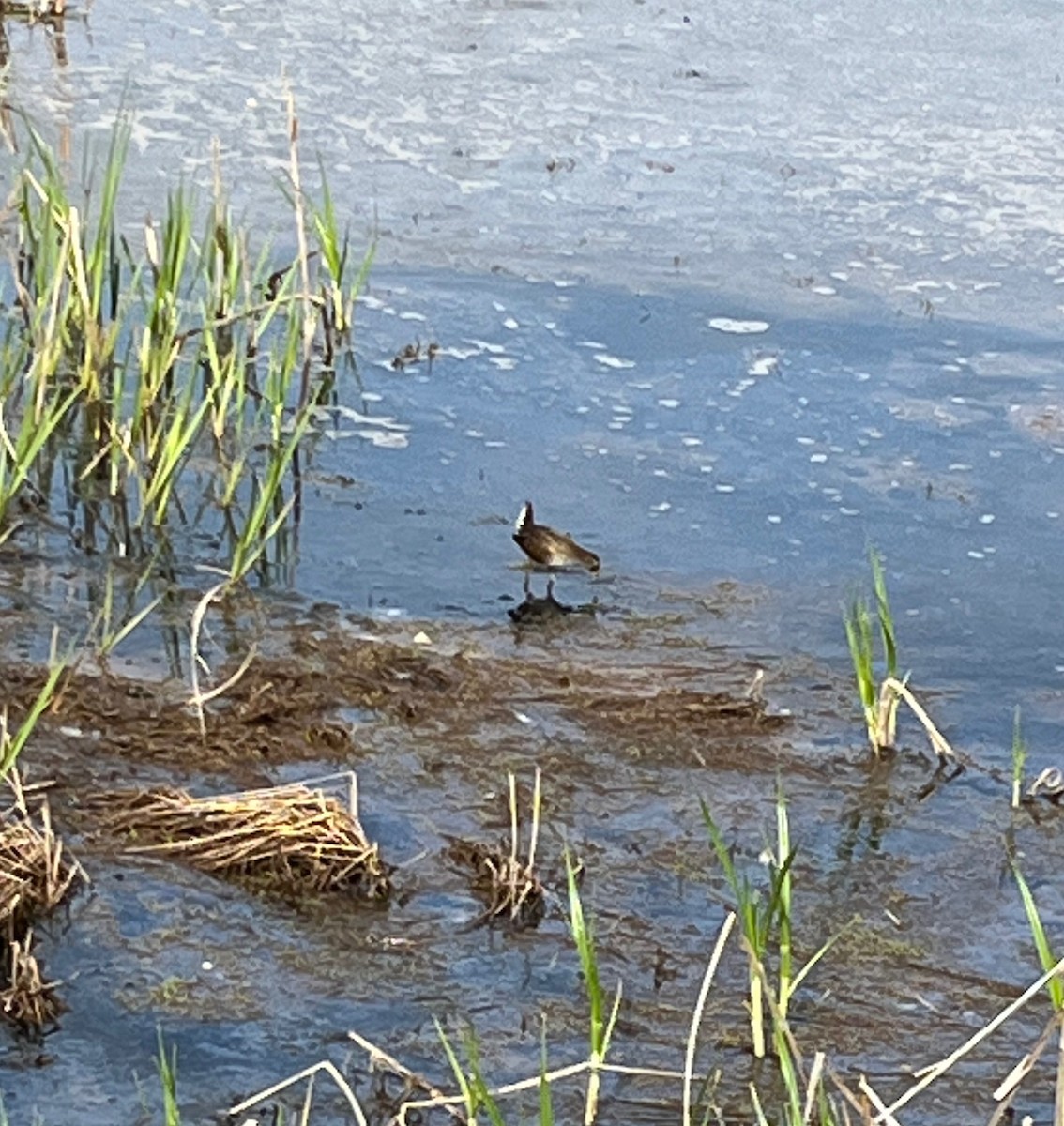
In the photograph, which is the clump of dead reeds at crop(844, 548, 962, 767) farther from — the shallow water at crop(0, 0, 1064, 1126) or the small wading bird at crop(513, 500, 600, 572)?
the small wading bird at crop(513, 500, 600, 572)

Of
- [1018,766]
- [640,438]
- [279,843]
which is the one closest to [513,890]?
[279,843]

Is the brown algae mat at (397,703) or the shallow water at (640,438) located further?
Answer: the brown algae mat at (397,703)

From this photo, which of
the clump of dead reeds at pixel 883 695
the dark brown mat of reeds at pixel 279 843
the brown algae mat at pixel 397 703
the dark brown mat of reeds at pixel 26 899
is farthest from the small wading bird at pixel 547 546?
the dark brown mat of reeds at pixel 26 899

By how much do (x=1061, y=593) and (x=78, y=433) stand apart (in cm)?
276

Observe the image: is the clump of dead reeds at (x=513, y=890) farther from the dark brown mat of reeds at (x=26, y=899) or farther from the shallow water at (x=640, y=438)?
the dark brown mat of reeds at (x=26, y=899)

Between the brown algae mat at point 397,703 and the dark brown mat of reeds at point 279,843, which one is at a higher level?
the dark brown mat of reeds at point 279,843

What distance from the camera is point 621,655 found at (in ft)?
16.5

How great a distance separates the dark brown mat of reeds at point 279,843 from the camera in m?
3.77

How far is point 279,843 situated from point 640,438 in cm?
277

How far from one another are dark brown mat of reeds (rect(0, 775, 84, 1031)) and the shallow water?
A: 0.06 metres

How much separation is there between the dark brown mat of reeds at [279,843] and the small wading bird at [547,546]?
1.57 metres

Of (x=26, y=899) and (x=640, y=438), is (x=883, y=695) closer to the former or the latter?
(x=26, y=899)

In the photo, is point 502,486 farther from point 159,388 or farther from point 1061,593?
point 1061,593

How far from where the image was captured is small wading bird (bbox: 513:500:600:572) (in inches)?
209
